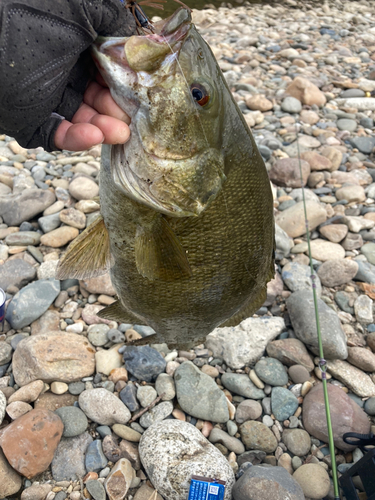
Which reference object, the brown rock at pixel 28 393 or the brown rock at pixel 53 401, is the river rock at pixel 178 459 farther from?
the brown rock at pixel 28 393

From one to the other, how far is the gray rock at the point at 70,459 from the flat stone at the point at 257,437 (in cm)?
113

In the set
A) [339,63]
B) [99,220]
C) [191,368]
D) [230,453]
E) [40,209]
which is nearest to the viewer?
[99,220]

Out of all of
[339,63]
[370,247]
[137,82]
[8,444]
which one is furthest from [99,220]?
[339,63]

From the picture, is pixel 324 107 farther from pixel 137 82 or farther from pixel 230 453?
pixel 137 82

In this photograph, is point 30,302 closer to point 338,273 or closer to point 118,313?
point 118,313

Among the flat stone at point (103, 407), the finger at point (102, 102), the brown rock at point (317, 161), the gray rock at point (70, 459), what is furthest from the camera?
the brown rock at point (317, 161)

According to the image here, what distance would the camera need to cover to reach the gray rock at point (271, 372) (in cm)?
342

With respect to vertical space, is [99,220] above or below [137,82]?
below

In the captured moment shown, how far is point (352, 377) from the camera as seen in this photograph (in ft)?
11.4

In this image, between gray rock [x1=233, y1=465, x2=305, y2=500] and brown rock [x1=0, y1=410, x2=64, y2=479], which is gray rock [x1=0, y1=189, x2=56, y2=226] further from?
gray rock [x1=233, y1=465, x2=305, y2=500]

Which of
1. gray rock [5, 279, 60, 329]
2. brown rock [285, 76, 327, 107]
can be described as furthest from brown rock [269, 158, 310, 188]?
gray rock [5, 279, 60, 329]

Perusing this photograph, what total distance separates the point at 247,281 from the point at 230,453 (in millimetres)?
1601

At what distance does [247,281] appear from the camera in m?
2.10

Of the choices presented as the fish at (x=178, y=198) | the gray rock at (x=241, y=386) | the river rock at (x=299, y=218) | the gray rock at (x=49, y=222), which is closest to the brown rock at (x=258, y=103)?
the river rock at (x=299, y=218)
